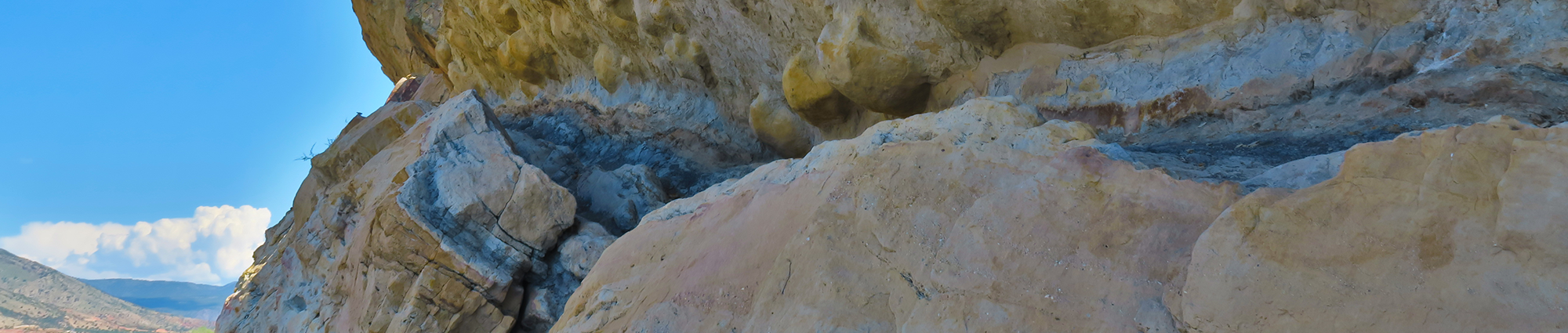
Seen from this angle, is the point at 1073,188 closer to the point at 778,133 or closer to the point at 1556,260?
the point at 1556,260

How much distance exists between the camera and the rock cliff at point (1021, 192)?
1946 mm

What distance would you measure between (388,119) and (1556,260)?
7.82m

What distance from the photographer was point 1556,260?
5.63ft

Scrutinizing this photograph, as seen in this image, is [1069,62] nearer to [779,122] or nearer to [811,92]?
[811,92]

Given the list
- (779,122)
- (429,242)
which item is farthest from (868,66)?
(429,242)

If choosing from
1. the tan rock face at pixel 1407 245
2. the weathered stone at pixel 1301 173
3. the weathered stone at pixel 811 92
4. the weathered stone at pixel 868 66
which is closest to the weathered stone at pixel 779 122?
the weathered stone at pixel 811 92

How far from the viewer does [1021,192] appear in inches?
107

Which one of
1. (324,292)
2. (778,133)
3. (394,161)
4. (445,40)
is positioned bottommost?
(778,133)

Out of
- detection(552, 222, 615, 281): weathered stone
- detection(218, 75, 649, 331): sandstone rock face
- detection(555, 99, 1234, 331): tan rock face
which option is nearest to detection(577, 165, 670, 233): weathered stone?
detection(218, 75, 649, 331): sandstone rock face

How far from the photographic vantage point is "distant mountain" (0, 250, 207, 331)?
26.1 metres

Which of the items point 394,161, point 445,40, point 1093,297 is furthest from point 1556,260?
point 445,40

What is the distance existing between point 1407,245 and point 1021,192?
108cm

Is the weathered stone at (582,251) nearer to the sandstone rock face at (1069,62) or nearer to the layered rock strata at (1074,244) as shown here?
the layered rock strata at (1074,244)

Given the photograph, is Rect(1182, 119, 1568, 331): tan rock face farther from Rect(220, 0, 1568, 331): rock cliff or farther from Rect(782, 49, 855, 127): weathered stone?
Rect(782, 49, 855, 127): weathered stone
